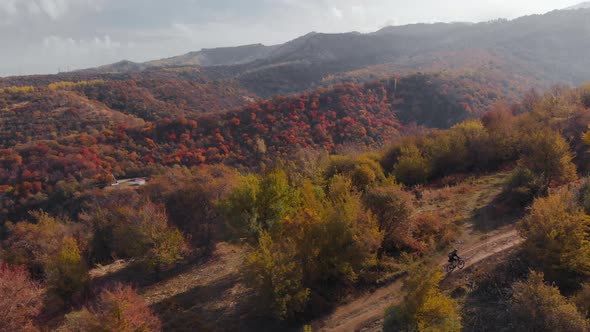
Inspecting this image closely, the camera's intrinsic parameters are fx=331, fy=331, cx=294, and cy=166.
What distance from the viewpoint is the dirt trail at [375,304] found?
16.7 metres

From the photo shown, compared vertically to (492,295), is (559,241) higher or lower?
higher

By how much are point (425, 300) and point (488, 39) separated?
753 feet

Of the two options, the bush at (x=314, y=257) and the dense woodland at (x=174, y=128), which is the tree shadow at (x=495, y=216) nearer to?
the bush at (x=314, y=257)

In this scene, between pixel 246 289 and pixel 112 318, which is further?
pixel 246 289

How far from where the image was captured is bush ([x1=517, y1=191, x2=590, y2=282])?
1489 cm

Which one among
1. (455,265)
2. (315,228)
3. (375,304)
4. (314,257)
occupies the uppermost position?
(315,228)

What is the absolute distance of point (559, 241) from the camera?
15406mm

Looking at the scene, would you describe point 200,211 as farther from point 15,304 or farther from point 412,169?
point 412,169

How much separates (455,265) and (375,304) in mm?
4910

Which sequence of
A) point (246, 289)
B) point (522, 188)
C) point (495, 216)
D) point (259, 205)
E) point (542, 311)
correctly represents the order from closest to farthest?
point (542, 311), point (246, 289), point (259, 205), point (495, 216), point (522, 188)

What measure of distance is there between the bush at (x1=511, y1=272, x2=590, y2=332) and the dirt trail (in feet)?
16.3

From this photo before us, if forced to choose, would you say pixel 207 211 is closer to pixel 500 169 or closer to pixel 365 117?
pixel 500 169

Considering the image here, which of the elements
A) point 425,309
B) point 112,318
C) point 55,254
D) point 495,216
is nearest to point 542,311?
point 425,309

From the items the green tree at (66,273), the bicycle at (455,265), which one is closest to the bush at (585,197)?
the bicycle at (455,265)
